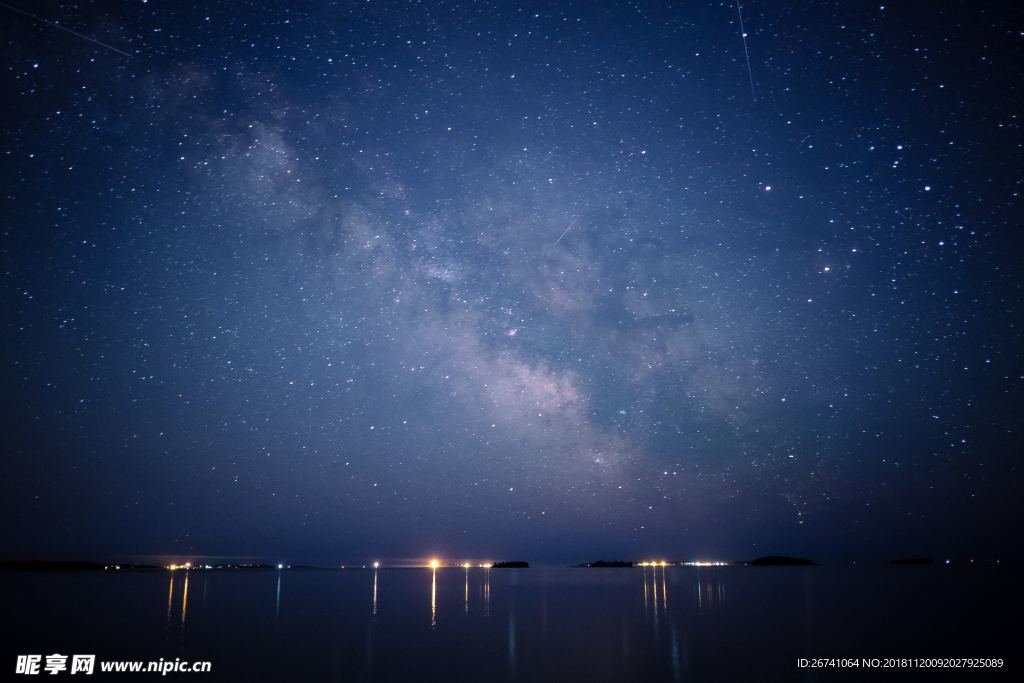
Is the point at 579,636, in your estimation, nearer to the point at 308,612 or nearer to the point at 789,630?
the point at 789,630

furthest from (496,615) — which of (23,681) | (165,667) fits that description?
(23,681)

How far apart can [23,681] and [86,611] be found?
63.0ft

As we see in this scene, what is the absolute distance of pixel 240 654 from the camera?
15.0 metres

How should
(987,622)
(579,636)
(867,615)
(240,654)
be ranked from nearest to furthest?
(240,654) < (579,636) < (987,622) < (867,615)

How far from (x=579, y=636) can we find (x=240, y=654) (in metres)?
10.1

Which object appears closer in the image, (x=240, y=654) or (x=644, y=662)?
(x=644, y=662)

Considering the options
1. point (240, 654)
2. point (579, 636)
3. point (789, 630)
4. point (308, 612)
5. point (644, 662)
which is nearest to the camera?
point (644, 662)

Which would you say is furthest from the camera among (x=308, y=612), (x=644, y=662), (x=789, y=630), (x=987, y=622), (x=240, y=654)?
(x=308, y=612)

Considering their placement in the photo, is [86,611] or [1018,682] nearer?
[1018,682]

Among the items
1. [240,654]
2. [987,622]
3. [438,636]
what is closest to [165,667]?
[240,654]

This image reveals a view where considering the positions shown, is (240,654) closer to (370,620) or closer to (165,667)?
(165,667)

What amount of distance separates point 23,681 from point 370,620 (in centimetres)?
1305

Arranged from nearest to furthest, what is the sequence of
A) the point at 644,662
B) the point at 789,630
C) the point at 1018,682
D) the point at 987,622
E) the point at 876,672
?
the point at 1018,682, the point at 876,672, the point at 644,662, the point at 789,630, the point at 987,622

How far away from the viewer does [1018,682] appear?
37.9ft
